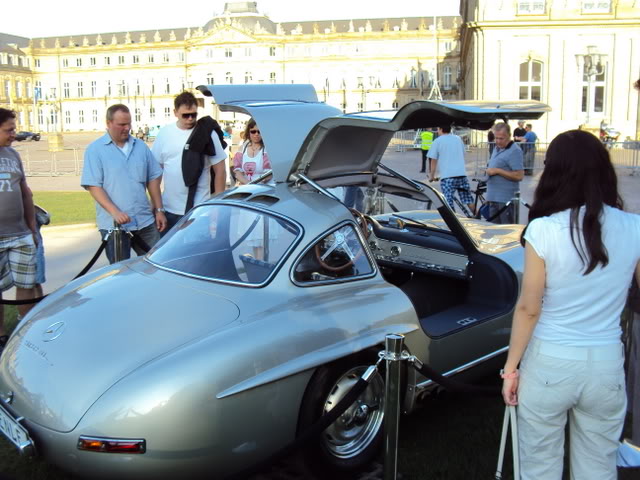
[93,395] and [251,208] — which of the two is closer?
[93,395]

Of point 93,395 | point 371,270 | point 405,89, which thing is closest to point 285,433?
point 93,395

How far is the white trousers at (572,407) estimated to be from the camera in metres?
2.64

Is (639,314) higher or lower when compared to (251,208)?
lower

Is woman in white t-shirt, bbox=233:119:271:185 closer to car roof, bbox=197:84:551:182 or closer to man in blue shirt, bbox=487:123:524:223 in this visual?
car roof, bbox=197:84:551:182

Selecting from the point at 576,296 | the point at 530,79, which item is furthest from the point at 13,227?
the point at 530,79

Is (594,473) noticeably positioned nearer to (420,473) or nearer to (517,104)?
(420,473)

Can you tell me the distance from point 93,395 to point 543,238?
2.16 meters

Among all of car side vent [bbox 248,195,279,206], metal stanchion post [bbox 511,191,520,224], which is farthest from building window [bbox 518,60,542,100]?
car side vent [bbox 248,195,279,206]

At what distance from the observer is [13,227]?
18.5 feet

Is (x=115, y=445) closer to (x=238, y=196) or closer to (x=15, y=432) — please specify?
(x=15, y=432)

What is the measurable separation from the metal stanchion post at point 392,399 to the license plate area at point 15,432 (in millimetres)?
1722

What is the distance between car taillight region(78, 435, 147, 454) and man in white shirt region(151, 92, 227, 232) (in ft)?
13.1

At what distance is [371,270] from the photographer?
415 cm

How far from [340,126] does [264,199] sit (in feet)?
2.47
